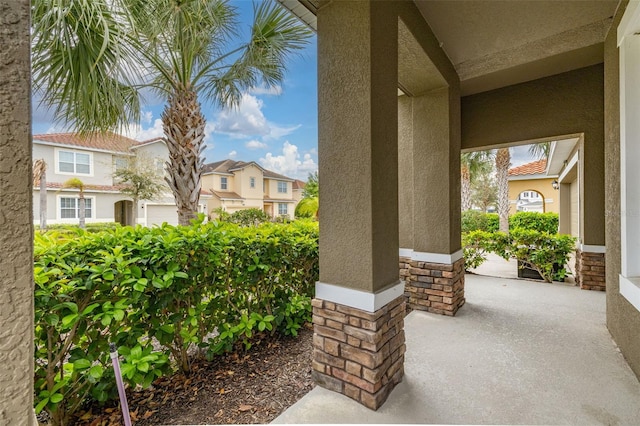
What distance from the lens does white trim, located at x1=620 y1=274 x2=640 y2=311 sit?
247 centimetres

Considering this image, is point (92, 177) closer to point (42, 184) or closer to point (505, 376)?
point (42, 184)

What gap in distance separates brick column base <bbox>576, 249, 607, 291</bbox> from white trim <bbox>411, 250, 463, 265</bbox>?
270 centimetres

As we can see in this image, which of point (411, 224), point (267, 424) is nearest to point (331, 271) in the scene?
point (267, 424)

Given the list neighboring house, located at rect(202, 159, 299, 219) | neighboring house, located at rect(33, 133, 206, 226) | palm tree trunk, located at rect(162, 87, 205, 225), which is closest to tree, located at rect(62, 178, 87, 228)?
neighboring house, located at rect(33, 133, 206, 226)

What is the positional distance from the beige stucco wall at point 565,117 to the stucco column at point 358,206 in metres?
3.75

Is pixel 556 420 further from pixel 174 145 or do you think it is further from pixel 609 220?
pixel 174 145

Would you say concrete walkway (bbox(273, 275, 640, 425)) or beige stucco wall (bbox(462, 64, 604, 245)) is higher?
beige stucco wall (bbox(462, 64, 604, 245))

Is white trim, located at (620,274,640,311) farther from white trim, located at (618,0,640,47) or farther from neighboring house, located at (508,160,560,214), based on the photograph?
neighboring house, located at (508,160,560,214)

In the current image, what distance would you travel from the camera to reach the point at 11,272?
894mm

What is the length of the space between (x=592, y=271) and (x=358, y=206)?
17.6ft

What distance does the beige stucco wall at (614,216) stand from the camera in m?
2.77

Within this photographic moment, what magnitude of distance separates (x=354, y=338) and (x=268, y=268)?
121cm

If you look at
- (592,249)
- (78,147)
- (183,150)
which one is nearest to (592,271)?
(592,249)

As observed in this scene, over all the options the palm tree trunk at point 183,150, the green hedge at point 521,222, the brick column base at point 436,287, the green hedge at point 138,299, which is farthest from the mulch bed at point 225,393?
the green hedge at point 521,222
